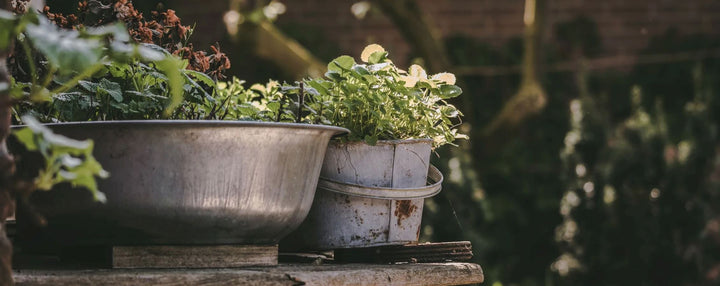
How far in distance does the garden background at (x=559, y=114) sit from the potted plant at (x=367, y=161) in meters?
1.82

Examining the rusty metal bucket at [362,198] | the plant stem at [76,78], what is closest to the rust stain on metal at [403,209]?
the rusty metal bucket at [362,198]

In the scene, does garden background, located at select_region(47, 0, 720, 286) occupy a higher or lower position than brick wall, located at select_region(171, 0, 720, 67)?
lower

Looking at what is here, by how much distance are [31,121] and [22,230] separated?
0.50 m

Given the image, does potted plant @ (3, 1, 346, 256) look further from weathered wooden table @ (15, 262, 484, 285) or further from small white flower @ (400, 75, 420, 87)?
small white flower @ (400, 75, 420, 87)

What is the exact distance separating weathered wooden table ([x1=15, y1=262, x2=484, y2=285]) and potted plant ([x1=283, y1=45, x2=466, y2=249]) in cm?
9

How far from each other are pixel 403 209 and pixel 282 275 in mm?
322

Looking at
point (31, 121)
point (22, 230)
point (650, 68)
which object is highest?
point (650, 68)

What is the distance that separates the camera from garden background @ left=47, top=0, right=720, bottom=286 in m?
3.94

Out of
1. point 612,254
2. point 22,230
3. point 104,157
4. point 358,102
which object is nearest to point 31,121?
point 104,157

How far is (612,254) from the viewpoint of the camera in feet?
13.1

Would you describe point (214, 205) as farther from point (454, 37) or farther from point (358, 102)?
point (454, 37)

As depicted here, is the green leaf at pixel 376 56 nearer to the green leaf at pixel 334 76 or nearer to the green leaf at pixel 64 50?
the green leaf at pixel 334 76

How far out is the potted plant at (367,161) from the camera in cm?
134

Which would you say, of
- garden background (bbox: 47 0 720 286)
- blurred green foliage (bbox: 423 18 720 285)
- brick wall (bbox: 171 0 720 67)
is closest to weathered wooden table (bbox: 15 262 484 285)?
garden background (bbox: 47 0 720 286)
